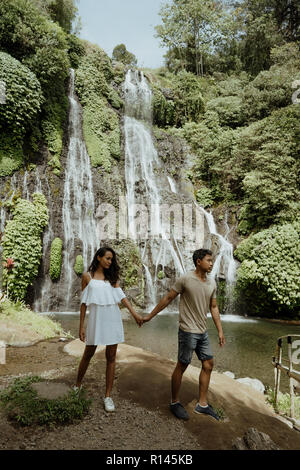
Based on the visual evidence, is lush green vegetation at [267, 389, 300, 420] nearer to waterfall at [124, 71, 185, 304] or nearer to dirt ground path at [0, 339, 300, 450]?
dirt ground path at [0, 339, 300, 450]

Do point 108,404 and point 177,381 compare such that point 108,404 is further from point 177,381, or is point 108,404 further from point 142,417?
point 177,381

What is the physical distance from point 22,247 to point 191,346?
9393mm

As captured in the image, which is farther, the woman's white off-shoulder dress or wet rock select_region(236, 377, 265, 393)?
→ wet rock select_region(236, 377, 265, 393)

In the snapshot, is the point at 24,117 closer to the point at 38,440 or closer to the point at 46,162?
the point at 46,162

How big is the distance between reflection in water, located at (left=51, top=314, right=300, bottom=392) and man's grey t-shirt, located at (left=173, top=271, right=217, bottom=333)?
143 inches

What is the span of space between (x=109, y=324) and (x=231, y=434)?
1.81 m

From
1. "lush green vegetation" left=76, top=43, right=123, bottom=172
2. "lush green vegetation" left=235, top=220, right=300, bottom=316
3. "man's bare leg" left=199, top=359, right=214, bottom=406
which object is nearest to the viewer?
"man's bare leg" left=199, top=359, right=214, bottom=406

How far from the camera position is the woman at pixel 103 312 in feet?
10.9

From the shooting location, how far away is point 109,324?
132 inches

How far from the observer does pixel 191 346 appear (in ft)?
10.9

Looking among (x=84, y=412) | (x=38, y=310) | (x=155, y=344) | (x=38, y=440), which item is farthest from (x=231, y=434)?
(x=38, y=310)

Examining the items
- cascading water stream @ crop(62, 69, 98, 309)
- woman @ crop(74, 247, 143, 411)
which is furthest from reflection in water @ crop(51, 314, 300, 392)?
woman @ crop(74, 247, 143, 411)

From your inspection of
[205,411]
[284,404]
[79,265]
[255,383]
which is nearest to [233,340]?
[255,383]

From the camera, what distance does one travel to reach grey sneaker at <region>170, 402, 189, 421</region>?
10.5 ft
